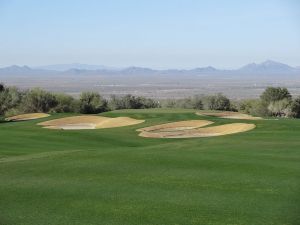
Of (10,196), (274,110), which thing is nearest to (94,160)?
(10,196)

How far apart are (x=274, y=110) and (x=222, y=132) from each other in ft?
119

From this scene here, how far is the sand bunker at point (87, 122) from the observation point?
39.5 meters

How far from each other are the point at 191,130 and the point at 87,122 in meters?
11.8

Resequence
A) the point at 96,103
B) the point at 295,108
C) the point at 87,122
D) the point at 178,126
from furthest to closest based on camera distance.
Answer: the point at 96,103 < the point at 295,108 < the point at 87,122 < the point at 178,126

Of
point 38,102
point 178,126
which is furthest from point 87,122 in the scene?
point 38,102

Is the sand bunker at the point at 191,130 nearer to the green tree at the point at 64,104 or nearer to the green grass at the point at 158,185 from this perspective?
the green grass at the point at 158,185

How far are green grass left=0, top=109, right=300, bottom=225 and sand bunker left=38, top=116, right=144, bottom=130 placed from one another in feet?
50.7

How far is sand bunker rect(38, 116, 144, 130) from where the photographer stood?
130 feet

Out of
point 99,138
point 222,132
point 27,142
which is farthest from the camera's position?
point 222,132

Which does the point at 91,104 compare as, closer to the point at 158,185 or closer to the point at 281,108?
the point at 281,108

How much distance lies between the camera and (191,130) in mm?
34031

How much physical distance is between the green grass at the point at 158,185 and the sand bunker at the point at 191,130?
740cm

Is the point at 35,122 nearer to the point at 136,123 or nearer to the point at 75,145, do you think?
the point at 136,123

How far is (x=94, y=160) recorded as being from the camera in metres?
18.8
